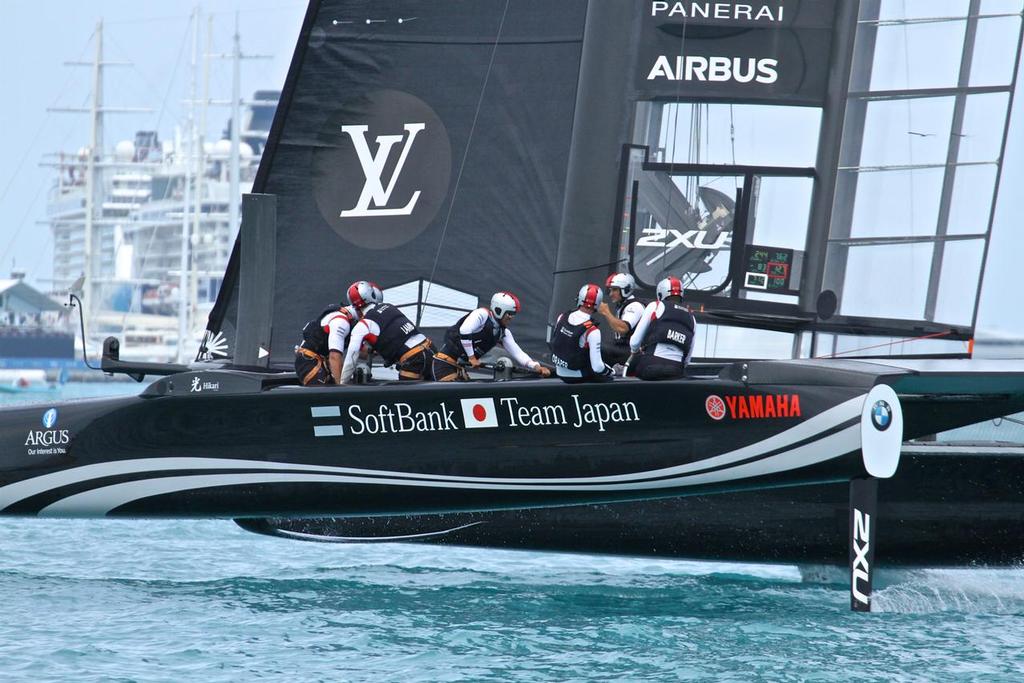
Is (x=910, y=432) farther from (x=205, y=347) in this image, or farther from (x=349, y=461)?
(x=205, y=347)

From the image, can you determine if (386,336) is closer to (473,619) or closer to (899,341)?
(473,619)

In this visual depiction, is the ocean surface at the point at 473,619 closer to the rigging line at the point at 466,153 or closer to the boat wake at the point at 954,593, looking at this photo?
the boat wake at the point at 954,593

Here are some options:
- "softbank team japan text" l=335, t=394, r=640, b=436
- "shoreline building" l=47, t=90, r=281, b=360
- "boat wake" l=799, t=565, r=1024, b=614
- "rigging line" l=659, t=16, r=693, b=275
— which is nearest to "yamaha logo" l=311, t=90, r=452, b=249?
"rigging line" l=659, t=16, r=693, b=275

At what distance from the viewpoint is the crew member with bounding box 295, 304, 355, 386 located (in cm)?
712

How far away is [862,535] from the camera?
6387 millimetres

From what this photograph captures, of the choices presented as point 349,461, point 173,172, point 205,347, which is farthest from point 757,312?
point 173,172

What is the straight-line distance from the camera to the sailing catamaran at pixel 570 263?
642 centimetres

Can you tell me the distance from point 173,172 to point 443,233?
233 feet

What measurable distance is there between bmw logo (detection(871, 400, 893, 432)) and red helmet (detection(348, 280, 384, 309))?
2.65 metres

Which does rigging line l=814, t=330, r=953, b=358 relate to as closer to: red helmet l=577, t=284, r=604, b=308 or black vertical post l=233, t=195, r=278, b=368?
red helmet l=577, t=284, r=604, b=308

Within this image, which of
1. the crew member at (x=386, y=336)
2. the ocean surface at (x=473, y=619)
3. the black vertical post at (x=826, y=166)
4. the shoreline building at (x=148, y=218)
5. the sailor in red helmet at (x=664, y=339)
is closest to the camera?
the ocean surface at (x=473, y=619)

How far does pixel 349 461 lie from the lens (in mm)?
6707

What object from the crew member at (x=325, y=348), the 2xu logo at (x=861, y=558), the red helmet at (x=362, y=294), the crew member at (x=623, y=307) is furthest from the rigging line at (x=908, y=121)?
the crew member at (x=325, y=348)

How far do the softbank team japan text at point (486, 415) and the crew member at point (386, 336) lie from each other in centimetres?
57
